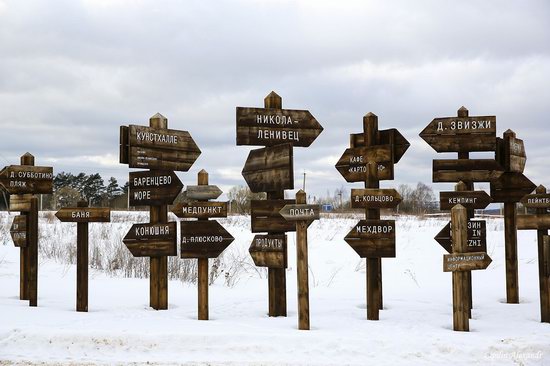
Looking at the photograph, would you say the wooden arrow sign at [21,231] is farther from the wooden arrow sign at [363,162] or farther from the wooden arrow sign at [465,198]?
the wooden arrow sign at [465,198]

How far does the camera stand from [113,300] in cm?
1111

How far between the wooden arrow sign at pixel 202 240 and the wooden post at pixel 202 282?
166 mm

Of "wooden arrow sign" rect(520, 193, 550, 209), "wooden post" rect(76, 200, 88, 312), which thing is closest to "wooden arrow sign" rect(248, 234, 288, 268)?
"wooden post" rect(76, 200, 88, 312)

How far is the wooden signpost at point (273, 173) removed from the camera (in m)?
9.70

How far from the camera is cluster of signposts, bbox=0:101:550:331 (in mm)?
9562

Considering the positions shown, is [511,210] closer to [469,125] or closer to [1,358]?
[469,125]

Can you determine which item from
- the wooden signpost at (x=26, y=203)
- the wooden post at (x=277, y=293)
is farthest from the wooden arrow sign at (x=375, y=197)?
the wooden signpost at (x=26, y=203)

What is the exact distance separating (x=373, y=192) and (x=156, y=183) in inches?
141

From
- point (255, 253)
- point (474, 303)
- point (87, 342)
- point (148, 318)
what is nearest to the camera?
point (87, 342)

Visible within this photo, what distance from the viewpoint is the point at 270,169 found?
32.4 feet

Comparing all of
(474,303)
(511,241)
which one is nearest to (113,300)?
(474,303)

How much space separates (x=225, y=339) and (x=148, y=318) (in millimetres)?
1851

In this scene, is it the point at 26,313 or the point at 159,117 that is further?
the point at 159,117

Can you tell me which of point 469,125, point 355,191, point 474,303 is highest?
point 469,125
